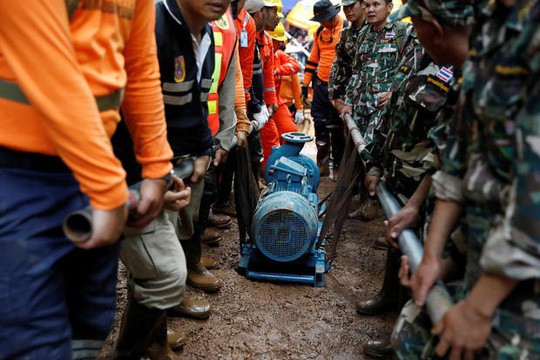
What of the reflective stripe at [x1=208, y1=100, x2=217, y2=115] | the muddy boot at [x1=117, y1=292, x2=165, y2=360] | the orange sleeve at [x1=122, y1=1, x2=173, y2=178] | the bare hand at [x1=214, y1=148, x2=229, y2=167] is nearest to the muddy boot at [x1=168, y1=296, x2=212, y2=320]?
the muddy boot at [x1=117, y1=292, x2=165, y2=360]

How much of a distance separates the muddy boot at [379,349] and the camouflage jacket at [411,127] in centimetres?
107

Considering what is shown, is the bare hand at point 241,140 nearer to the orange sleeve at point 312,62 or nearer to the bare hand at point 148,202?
the bare hand at point 148,202

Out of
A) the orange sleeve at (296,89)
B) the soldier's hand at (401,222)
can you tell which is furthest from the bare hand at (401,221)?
the orange sleeve at (296,89)

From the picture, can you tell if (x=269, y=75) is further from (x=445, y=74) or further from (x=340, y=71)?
(x=445, y=74)

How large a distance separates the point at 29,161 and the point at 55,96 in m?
0.27

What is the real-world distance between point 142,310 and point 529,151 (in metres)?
2.02

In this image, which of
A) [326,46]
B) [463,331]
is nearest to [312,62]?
[326,46]

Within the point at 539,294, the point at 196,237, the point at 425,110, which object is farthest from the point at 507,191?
the point at 196,237

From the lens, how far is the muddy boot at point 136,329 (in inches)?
102

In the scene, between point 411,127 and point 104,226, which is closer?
point 104,226

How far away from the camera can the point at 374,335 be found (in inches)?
143

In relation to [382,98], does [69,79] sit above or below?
above

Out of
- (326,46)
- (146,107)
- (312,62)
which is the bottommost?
(312,62)

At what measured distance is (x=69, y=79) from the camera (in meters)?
1.42
